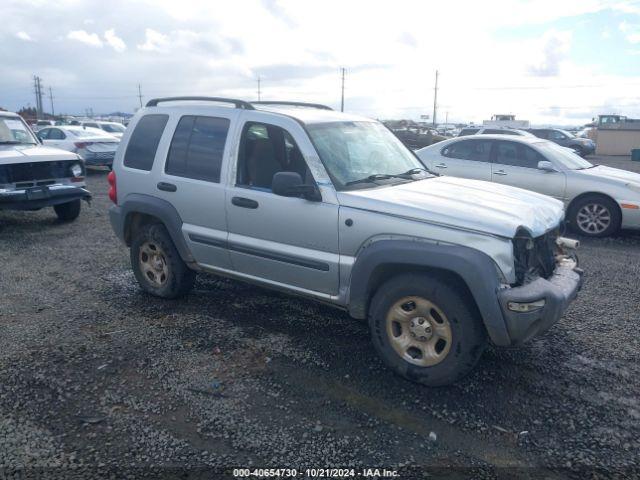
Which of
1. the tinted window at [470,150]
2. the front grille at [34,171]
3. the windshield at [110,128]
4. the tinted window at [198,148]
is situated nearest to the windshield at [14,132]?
the front grille at [34,171]

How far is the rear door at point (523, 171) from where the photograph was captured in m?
8.78

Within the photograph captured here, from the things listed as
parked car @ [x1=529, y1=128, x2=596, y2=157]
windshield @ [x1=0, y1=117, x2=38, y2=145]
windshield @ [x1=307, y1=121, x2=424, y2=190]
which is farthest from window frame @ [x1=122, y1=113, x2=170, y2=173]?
parked car @ [x1=529, y1=128, x2=596, y2=157]

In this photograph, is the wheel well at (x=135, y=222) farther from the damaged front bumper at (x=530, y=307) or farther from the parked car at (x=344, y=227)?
the damaged front bumper at (x=530, y=307)

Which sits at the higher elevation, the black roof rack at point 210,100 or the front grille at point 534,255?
the black roof rack at point 210,100

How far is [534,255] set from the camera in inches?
151

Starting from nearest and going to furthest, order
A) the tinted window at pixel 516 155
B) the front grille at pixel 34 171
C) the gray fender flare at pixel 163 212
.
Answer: the gray fender flare at pixel 163 212, the front grille at pixel 34 171, the tinted window at pixel 516 155

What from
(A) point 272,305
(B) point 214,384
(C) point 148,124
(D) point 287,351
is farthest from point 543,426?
(C) point 148,124

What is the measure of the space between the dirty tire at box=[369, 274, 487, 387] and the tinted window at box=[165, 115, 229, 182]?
1.97 metres

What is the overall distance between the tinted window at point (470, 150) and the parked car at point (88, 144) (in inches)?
438

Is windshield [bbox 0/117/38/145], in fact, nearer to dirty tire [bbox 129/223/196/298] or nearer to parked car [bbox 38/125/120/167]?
dirty tire [bbox 129/223/196/298]

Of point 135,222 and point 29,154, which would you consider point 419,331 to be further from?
point 29,154

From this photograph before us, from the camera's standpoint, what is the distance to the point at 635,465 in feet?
9.84

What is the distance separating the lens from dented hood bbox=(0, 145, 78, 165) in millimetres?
8547

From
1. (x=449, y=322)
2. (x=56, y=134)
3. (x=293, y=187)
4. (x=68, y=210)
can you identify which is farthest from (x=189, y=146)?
(x=56, y=134)
